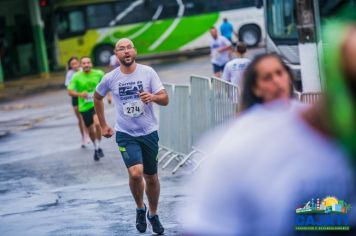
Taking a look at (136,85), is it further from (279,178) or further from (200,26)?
(200,26)

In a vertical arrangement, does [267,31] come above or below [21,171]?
above

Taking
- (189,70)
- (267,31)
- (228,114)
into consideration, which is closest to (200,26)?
(189,70)

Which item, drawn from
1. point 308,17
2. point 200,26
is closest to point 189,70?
point 200,26

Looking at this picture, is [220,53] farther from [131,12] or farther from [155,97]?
[131,12]

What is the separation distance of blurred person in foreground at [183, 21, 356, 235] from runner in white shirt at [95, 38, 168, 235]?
5.41 metres

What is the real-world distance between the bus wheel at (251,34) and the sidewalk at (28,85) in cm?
747

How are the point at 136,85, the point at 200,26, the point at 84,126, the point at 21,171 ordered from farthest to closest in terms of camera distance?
the point at 200,26 → the point at 84,126 → the point at 21,171 → the point at 136,85

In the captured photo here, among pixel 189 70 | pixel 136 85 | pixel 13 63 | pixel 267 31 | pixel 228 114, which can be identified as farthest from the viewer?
pixel 13 63

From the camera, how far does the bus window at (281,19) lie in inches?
801

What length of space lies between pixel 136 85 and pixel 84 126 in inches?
304

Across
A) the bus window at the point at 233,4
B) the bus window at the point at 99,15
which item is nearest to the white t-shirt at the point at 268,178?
the bus window at the point at 233,4

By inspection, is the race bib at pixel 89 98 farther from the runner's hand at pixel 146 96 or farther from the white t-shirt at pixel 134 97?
the runner's hand at pixel 146 96

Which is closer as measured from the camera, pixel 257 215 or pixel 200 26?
pixel 257 215

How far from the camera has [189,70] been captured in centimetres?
3125
